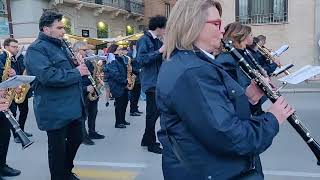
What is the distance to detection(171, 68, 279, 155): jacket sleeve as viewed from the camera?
6.75ft

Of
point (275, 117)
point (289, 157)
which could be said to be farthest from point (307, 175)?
point (275, 117)

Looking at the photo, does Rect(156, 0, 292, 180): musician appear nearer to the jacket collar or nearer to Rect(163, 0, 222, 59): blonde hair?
Rect(163, 0, 222, 59): blonde hair

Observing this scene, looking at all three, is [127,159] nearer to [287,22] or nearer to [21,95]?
[21,95]

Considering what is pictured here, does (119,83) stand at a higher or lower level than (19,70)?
lower

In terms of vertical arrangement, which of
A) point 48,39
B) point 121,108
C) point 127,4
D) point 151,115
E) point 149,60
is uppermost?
point 127,4

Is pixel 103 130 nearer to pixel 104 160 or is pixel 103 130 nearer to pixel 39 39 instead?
pixel 104 160

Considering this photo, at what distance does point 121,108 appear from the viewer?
9.17 m

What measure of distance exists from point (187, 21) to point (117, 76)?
7.44m

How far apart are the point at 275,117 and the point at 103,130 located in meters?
6.71

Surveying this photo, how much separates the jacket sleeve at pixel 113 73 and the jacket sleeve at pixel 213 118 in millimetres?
7388

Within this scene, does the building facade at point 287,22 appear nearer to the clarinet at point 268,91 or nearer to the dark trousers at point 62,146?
the dark trousers at point 62,146

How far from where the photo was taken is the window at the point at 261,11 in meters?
18.0

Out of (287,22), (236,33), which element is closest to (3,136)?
(236,33)

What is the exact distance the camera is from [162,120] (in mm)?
2365
